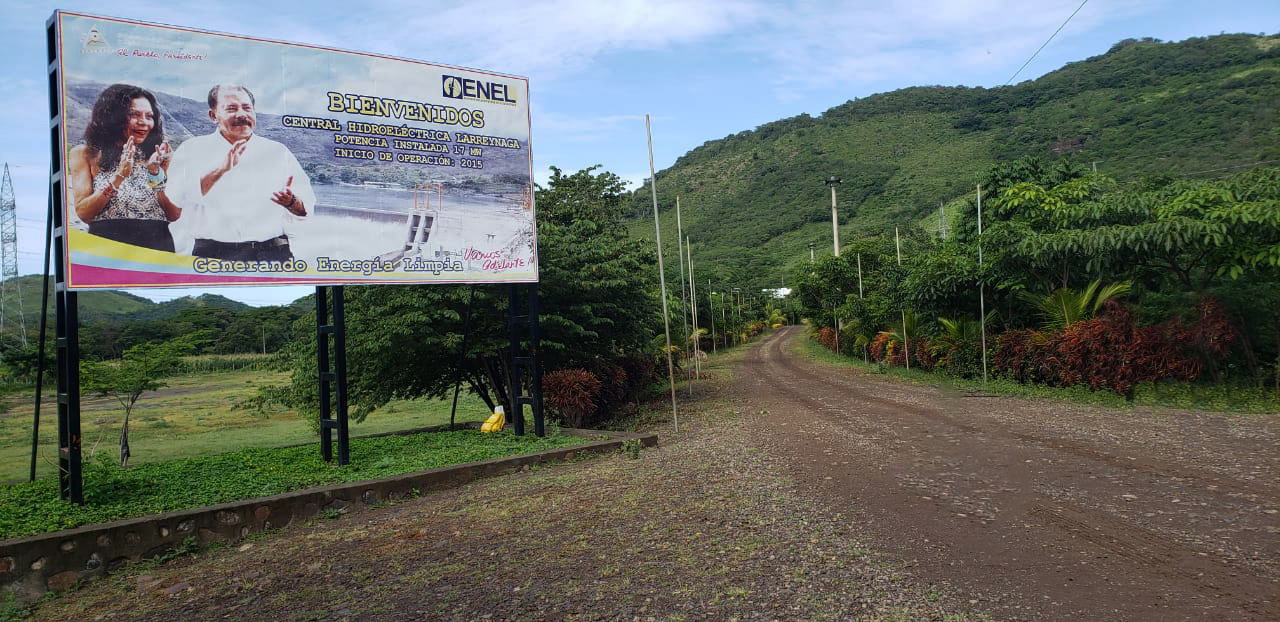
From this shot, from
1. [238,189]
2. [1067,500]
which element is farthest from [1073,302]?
[238,189]

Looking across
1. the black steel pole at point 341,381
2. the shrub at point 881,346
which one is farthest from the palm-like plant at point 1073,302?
the black steel pole at point 341,381

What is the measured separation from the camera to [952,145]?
3452 inches

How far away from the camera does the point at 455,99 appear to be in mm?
9664

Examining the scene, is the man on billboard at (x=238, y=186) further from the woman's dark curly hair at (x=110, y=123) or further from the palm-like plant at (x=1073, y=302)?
the palm-like plant at (x=1073, y=302)

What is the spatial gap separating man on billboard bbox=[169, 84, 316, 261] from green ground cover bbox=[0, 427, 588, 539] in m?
2.23

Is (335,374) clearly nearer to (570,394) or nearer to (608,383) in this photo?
(570,394)

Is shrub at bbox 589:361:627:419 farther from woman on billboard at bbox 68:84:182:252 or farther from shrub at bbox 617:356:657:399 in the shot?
woman on billboard at bbox 68:84:182:252

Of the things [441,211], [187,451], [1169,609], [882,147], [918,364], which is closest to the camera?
[1169,609]

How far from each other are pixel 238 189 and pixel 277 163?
0.52m

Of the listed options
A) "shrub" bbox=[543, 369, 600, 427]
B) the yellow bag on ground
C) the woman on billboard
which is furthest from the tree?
"shrub" bbox=[543, 369, 600, 427]

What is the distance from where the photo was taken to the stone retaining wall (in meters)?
5.36

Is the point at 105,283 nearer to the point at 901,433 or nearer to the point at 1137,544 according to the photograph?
the point at 1137,544

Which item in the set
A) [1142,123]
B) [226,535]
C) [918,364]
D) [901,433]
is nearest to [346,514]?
[226,535]

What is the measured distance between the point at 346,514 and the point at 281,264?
279 centimetres
